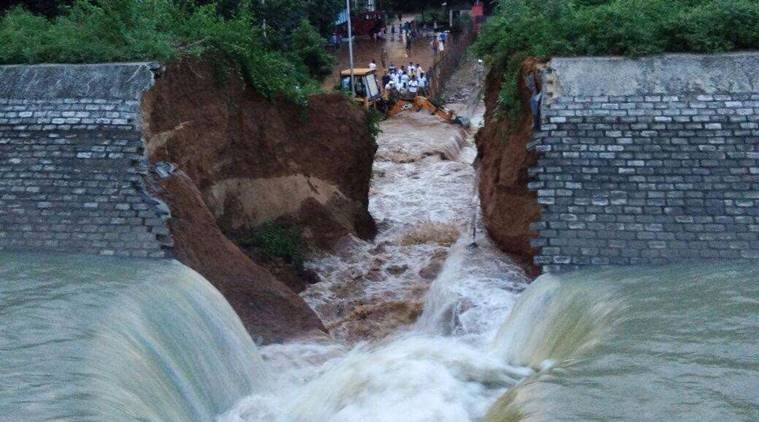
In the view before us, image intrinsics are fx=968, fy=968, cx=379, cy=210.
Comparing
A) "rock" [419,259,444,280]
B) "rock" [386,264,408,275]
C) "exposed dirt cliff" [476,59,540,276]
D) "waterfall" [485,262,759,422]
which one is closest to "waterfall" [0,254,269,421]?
"waterfall" [485,262,759,422]

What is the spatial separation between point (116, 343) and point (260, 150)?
300 inches

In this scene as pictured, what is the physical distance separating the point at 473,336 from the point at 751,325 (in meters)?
3.70

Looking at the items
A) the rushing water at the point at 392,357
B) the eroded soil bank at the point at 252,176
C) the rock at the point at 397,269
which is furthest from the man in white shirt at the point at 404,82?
the rushing water at the point at 392,357

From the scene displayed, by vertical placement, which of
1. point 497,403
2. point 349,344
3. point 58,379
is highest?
point 58,379

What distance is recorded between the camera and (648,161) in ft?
37.7

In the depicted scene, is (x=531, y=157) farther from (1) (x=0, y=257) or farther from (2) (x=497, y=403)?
(1) (x=0, y=257)

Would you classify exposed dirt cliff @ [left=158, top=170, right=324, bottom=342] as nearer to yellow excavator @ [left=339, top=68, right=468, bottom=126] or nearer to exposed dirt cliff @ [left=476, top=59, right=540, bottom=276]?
exposed dirt cliff @ [left=476, top=59, right=540, bottom=276]

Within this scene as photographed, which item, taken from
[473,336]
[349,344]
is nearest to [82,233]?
[349,344]

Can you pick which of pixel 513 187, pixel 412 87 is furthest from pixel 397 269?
pixel 412 87

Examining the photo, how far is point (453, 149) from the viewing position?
26.6m

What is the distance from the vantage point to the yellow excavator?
95.5 ft

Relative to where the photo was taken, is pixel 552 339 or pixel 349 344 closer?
pixel 552 339

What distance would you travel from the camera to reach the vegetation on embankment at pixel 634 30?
12.6 meters

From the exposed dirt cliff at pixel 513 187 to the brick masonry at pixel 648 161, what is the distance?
1.13 meters
